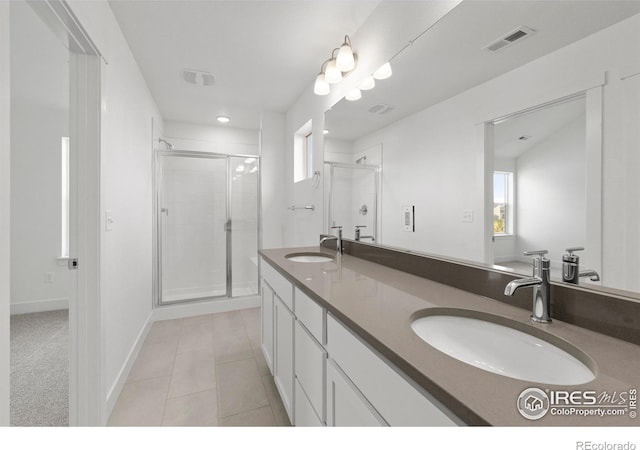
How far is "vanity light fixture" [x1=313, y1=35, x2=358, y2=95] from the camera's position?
193cm

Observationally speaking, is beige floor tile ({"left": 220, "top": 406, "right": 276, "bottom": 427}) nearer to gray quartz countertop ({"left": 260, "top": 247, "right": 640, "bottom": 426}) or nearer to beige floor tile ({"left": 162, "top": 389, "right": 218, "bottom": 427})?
beige floor tile ({"left": 162, "top": 389, "right": 218, "bottom": 427})

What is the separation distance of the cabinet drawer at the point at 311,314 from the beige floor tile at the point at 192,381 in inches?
43.0

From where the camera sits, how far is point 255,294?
375 cm

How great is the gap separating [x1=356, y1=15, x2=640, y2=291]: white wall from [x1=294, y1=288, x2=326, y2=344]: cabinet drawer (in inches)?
24.5

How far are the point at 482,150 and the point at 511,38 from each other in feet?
1.24

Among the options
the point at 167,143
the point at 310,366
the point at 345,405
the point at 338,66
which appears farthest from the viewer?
the point at 167,143

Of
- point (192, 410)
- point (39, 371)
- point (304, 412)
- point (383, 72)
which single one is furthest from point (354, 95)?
point (39, 371)

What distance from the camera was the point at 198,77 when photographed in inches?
105

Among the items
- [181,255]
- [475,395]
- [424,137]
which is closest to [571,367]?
[475,395]

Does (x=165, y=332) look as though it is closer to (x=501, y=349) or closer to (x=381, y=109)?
(x=381, y=109)

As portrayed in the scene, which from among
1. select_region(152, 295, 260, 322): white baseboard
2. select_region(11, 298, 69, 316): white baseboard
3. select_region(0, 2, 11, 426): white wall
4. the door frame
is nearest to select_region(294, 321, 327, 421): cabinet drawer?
select_region(0, 2, 11, 426): white wall

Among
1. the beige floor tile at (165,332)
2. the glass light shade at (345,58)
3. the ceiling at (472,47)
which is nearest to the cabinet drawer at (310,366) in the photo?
the ceiling at (472,47)

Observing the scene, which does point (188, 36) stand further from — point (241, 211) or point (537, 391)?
point (537, 391)
